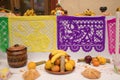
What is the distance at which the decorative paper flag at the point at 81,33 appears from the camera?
121 centimetres

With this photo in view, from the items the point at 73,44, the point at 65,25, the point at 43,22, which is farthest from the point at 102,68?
the point at 43,22

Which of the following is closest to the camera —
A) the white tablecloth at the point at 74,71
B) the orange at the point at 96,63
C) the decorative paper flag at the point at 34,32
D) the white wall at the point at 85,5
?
the white tablecloth at the point at 74,71

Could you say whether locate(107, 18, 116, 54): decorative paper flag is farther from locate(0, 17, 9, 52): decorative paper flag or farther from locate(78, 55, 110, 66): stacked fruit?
locate(0, 17, 9, 52): decorative paper flag

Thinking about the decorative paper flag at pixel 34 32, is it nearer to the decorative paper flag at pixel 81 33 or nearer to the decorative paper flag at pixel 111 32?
the decorative paper flag at pixel 81 33

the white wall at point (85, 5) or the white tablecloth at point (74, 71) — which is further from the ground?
the white wall at point (85, 5)

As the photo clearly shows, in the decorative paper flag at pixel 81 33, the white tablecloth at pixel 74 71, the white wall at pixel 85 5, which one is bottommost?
the white tablecloth at pixel 74 71

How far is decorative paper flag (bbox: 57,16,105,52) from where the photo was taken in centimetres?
121

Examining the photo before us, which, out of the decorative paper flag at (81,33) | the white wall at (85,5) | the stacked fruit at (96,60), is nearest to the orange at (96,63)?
the stacked fruit at (96,60)

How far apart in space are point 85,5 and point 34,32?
20.9 inches

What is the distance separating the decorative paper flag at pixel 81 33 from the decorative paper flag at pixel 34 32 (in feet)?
0.17

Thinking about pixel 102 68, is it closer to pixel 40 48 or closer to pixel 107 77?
pixel 107 77

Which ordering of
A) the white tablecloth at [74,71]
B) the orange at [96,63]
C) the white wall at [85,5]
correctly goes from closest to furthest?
the white tablecloth at [74,71] < the orange at [96,63] < the white wall at [85,5]

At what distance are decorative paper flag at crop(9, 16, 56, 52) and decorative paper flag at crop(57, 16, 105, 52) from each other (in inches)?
2.1

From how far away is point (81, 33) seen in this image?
122 centimetres
